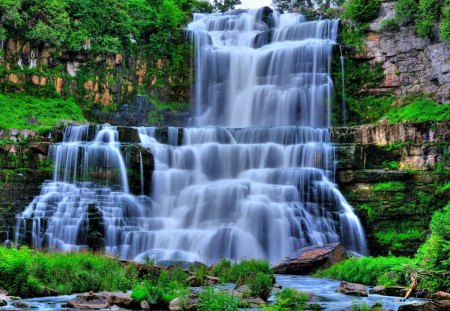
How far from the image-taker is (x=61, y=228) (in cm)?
2794

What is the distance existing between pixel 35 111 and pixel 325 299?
1163 inches

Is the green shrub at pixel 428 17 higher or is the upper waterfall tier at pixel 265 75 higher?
the green shrub at pixel 428 17

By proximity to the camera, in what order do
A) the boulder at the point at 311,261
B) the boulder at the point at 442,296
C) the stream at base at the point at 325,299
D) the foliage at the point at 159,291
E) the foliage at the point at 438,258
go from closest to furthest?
the foliage at the point at 159,291
the stream at base at the point at 325,299
the boulder at the point at 442,296
the foliage at the point at 438,258
the boulder at the point at 311,261

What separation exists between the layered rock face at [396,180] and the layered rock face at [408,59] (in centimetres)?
582

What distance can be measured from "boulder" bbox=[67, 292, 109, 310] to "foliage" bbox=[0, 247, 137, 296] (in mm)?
1842

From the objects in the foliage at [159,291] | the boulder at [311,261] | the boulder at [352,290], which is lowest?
the boulder at [311,261]

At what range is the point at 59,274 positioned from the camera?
51.6 ft

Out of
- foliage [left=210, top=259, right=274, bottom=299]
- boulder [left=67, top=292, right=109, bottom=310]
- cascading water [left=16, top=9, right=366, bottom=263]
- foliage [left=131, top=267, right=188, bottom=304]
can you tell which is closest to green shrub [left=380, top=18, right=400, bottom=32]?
cascading water [left=16, top=9, right=366, bottom=263]

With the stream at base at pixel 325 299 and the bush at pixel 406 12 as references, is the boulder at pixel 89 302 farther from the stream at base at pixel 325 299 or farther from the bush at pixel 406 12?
the bush at pixel 406 12

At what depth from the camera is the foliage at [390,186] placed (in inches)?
1188

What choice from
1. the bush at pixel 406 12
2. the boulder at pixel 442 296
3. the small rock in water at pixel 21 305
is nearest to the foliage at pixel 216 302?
the small rock in water at pixel 21 305

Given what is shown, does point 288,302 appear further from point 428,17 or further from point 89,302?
point 428,17

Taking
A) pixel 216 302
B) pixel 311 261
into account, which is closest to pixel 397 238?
pixel 311 261

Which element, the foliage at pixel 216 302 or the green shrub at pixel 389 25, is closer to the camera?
the foliage at pixel 216 302
